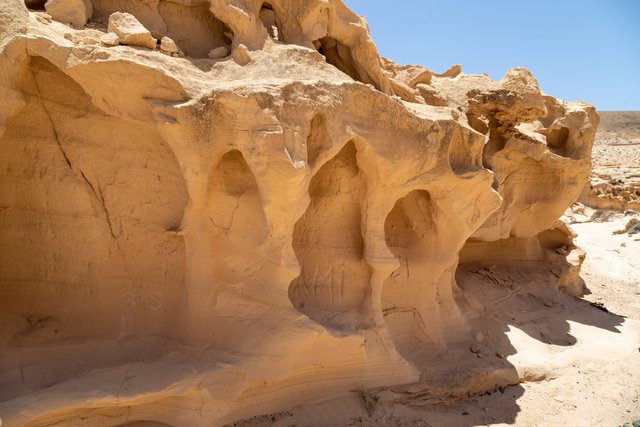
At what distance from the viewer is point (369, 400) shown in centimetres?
421

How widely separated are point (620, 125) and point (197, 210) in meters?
54.1

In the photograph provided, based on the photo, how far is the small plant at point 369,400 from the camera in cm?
416

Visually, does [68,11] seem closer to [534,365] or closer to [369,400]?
[369,400]

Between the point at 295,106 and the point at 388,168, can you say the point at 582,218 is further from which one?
the point at 295,106

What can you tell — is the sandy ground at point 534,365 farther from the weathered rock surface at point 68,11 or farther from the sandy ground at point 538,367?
the weathered rock surface at point 68,11

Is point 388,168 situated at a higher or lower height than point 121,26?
lower

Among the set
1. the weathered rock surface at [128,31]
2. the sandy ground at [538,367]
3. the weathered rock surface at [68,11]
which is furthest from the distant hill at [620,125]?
the weathered rock surface at [68,11]

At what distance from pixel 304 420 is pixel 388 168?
2396mm

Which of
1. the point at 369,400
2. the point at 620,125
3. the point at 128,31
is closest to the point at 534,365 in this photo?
the point at 369,400

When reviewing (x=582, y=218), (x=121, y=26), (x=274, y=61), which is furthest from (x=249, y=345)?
(x=582, y=218)

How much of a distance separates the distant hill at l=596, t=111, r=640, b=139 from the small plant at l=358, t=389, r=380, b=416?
43.8m

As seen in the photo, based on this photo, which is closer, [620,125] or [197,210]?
[197,210]

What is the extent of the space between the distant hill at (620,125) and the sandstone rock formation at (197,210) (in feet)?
142

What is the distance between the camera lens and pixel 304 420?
3.86 meters
